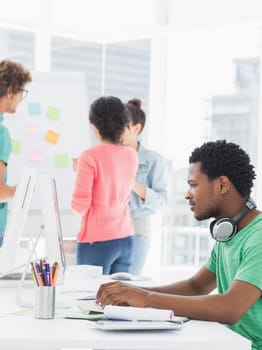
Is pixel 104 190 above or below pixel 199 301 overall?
above

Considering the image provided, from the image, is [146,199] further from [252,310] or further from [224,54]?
[252,310]

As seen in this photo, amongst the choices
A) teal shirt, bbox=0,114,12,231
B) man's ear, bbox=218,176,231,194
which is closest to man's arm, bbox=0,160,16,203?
teal shirt, bbox=0,114,12,231

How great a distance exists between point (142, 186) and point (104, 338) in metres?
2.42

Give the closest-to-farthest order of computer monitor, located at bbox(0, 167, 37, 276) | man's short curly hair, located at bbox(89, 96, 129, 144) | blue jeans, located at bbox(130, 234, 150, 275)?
1. computer monitor, located at bbox(0, 167, 37, 276)
2. man's short curly hair, located at bbox(89, 96, 129, 144)
3. blue jeans, located at bbox(130, 234, 150, 275)

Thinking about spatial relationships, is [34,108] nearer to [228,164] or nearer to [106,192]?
[106,192]

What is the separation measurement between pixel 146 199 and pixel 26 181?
201 cm

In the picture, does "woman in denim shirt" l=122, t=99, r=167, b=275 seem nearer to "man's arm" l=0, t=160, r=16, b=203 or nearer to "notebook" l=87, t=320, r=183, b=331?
"man's arm" l=0, t=160, r=16, b=203

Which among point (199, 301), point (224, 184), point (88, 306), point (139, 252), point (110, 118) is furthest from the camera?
point (139, 252)

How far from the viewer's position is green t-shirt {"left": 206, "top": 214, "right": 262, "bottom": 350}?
1.88 meters

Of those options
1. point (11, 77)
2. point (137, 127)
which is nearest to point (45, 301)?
point (11, 77)

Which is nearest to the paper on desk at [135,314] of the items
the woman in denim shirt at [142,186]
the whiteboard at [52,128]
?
the woman in denim shirt at [142,186]

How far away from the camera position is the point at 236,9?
4539mm

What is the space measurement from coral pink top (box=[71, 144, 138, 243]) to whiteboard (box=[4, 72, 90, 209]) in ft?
2.78

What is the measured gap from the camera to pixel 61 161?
14.7 feet
